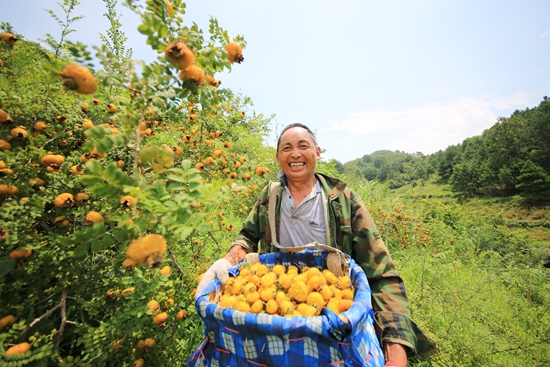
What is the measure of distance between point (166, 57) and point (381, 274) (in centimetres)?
197

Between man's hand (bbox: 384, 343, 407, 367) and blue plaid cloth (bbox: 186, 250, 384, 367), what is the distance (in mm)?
443

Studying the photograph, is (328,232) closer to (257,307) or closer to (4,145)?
(257,307)

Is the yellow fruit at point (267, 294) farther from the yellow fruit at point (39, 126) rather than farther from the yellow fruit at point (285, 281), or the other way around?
the yellow fruit at point (39, 126)

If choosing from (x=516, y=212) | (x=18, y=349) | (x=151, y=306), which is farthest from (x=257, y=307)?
(x=516, y=212)

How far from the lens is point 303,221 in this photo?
7.43 feet

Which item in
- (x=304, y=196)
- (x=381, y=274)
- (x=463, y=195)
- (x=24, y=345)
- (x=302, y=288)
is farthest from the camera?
(x=463, y=195)

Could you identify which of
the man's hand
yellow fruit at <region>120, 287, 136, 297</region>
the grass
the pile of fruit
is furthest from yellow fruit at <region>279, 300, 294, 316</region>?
the grass

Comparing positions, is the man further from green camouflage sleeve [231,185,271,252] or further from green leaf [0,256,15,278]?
green leaf [0,256,15,278]

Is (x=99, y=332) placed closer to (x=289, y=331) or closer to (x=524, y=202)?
(x=289, y=331)

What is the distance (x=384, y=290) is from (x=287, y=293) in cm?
76

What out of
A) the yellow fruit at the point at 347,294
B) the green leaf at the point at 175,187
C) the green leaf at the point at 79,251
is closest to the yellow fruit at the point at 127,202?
the green leaf at the point at 79,251

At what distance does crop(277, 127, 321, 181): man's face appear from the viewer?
89.2 inches

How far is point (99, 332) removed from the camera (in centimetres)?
150

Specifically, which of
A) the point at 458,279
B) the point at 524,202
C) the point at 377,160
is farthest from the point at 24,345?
the point at 377,160
